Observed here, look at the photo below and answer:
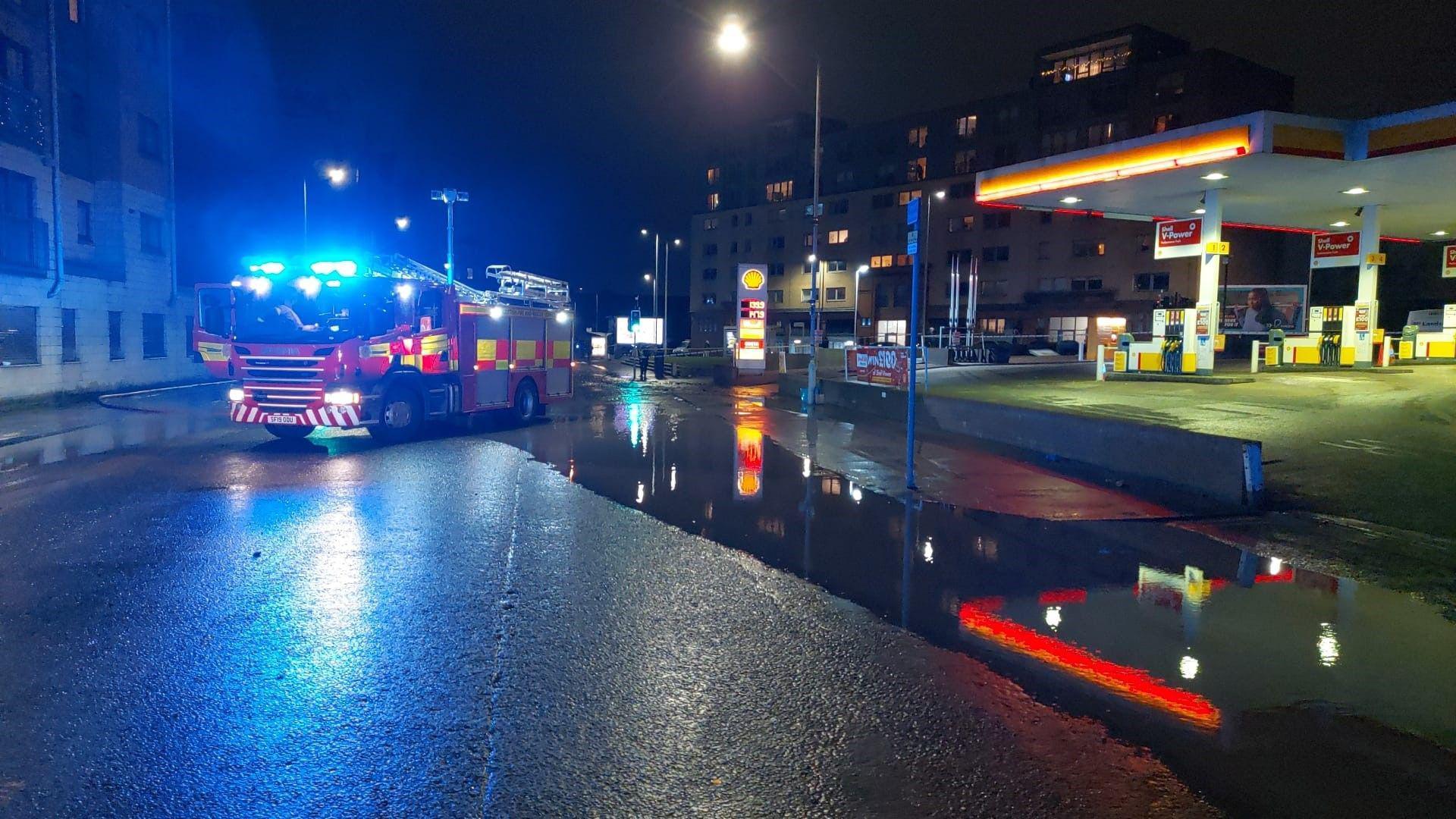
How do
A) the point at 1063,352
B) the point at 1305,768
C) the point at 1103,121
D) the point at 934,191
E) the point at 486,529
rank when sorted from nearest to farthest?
the point at 1305,768
the point at 486,529
the point at 1063,352
the point at 1103,121
the point at 934,191

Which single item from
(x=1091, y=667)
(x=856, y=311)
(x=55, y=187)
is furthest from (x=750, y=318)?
(x=856, y=311)

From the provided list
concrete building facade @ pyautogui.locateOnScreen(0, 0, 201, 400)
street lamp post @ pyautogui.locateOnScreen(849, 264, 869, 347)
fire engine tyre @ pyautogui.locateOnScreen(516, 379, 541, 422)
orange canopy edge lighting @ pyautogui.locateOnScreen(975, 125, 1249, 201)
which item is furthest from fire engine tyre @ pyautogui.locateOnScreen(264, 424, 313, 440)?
street lamp post @ pyautogui.locateOnScreen(849, 264, 869, 347)


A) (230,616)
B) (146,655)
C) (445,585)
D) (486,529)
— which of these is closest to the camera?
(146,655)

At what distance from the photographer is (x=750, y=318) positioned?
107 ft

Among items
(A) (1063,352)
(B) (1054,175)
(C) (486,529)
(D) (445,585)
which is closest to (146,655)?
(D) (445,585)

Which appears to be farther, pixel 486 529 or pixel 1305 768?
pixel 486 529

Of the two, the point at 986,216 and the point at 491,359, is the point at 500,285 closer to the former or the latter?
the point at 491,359

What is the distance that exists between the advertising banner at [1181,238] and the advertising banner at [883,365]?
336 inches

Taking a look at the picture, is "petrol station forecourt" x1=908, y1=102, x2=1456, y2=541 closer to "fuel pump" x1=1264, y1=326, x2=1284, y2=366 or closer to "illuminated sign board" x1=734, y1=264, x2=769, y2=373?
"fuel pump" x1=1264, y1=326, x2=1284, y2=366

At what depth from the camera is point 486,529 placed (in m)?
9.04

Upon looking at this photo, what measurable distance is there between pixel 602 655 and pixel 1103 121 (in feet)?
206

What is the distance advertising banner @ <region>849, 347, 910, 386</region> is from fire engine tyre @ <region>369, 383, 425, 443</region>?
1025 centimetres

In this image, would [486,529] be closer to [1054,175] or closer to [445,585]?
[445,585]

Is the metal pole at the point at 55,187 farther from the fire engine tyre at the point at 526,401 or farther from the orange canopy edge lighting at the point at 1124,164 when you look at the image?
the orange canopy edge lighting at the point at 1124,164
